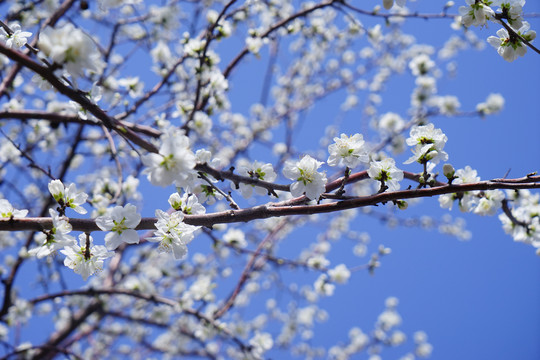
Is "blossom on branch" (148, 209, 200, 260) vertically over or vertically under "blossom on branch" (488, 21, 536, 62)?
under

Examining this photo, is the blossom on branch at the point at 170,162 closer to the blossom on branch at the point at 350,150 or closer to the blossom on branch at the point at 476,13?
the blossom on branch at the point at 350,150

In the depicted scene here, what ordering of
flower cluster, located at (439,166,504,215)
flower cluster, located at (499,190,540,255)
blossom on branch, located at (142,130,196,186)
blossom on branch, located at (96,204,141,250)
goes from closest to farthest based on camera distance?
blossom on branch, located at (142,130,196,186) → blossom on branch, located at (96,204,141,250) → flower cluster, located at (439,166,504,215) → flower cluster, located at (499,190,540,255)

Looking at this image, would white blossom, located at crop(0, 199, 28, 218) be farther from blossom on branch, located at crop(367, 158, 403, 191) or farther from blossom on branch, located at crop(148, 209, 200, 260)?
blossom on branch, located at crop(367, 158, 403, 191)

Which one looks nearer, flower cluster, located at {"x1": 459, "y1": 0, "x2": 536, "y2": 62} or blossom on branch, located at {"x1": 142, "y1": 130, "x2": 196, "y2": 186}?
blossom on branch, located at {"x1": 142, "y1": 130, "x2": 196, "y2": 186}

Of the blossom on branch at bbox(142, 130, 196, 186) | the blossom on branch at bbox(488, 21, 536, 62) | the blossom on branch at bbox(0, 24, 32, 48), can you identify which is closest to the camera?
the blossom on branch at bbox(142, 130, 196, 186)

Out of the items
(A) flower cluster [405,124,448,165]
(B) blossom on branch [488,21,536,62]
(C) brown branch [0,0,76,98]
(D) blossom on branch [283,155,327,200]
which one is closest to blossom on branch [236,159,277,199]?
(D) blossom on branch [283,155,327,200]

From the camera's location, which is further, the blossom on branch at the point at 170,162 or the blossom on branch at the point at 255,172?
the blossom on branch at the point at 255,172

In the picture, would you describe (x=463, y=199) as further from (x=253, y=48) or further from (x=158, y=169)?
(x=253, y=48)

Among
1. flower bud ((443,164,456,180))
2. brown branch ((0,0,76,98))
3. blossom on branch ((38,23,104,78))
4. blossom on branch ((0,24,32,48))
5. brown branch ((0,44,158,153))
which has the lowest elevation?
flower bud ((443,164,456,180))

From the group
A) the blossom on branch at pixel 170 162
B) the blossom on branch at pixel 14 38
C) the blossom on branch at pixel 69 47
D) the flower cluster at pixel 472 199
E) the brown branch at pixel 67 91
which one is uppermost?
the blossom on branch at pixel 14 38

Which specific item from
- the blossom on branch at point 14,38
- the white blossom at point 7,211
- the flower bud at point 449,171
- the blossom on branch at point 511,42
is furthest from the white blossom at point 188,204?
the blossom on branch at point 511,42

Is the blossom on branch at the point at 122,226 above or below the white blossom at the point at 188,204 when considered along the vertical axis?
below

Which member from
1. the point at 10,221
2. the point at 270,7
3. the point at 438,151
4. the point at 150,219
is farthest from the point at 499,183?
the point at 270,7

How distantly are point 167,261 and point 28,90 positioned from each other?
3.18 metres
